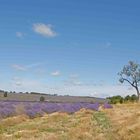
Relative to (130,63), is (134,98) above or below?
below

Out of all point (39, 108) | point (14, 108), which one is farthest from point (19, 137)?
point (39, 108)

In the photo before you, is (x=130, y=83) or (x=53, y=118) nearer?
(x=53, y=118)

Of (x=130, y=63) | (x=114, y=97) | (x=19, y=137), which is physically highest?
(x=130, y=63)

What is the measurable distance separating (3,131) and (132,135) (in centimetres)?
753

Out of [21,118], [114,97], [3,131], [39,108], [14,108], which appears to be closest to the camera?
[3,131]

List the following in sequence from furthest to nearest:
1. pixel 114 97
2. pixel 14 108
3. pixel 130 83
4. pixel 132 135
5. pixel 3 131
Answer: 1. pixel 130 83
2. pixel 114 97
3. pixel 14 108
4. pixel 3 131
5. pixel 132 135

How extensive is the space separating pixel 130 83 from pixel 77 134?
6712 cm

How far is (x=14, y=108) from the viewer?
33.4 meters

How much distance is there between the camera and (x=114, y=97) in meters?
77.2

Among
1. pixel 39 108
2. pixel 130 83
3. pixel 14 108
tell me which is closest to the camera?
pixel 14 108

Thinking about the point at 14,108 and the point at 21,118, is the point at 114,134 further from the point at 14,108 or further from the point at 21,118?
the point at 14,108

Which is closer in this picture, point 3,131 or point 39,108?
point 3,131

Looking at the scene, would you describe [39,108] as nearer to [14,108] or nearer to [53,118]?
[14,108]

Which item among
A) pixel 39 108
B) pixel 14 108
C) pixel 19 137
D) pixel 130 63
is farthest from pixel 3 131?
pixel 130 63
